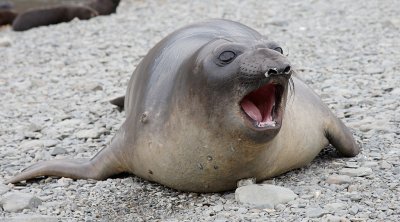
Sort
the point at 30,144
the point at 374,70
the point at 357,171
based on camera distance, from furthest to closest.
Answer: the point at 374,70 < the point at 30,144 < the point at 357,171

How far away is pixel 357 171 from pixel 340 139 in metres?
0.35

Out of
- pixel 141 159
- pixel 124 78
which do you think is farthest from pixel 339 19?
pixel 141 159

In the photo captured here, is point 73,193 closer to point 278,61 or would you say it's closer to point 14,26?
point 278,61

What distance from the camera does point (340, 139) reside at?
14.5 feet

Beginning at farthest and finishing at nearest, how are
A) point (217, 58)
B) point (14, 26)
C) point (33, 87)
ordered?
point (14, 26)
point (33, 87)
point (217, 58)

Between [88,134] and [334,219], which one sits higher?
[334,219]

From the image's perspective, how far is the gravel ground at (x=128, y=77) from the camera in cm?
383

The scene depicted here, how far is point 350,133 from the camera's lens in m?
4.56

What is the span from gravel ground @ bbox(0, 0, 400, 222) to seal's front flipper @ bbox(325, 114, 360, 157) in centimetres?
6

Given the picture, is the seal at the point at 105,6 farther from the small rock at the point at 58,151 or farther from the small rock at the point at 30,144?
the small rock at the point at 58,151

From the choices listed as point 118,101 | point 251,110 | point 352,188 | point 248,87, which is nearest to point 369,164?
point 352,188

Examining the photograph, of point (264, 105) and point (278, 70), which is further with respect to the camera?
point (264, 105)

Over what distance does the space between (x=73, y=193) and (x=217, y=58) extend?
3.79 feet

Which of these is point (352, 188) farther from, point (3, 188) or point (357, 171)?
point (3, 188)
